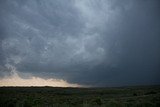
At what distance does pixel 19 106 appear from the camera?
25500 mm

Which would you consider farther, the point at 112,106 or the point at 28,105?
the point at 28,105

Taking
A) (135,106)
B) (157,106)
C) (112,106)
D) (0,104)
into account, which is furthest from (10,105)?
(157,106)

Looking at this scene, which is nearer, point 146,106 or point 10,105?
point 146,106

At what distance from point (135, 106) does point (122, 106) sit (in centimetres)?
152

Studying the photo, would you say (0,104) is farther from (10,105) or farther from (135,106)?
(135,106)

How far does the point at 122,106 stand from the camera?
23203 mm

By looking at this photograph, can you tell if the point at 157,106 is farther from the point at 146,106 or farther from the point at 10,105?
the point at 10,105

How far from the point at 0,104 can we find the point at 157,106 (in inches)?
710

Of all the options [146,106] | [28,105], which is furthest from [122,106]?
[28,105]

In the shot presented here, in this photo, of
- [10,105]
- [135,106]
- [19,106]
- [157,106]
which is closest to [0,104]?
[10,105]

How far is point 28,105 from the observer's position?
26328 mm

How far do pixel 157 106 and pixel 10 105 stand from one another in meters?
16.9

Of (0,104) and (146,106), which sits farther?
(0,104)

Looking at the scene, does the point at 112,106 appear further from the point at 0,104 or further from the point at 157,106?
the point at 0,104
